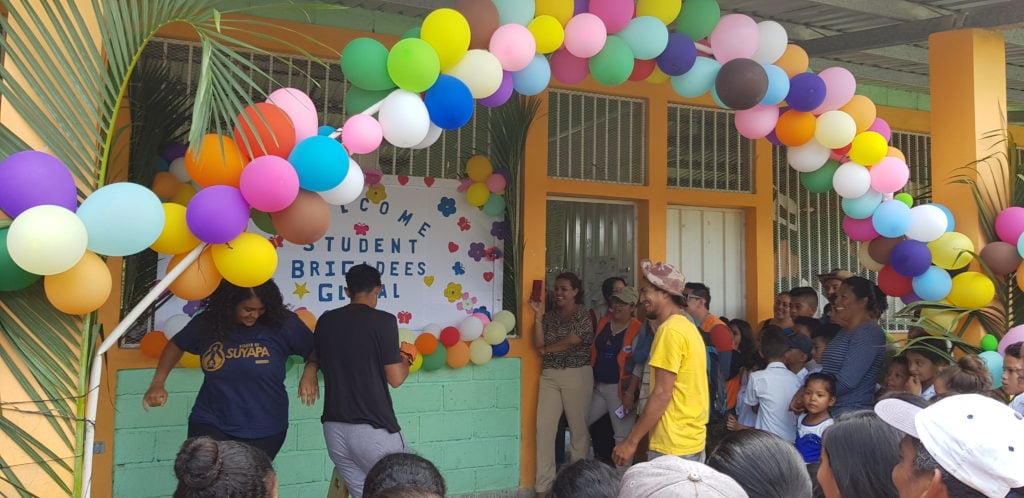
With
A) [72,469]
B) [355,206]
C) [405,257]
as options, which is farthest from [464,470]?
[72,469]

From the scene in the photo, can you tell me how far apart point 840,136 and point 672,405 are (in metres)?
1.76

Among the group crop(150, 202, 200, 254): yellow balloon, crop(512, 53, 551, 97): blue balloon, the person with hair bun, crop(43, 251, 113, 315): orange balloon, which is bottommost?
the person with hair bun

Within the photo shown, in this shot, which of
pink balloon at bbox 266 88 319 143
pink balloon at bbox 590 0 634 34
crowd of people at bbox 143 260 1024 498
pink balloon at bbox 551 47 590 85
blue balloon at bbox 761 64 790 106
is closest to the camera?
crowd of people at bbox 143 260 1024 498

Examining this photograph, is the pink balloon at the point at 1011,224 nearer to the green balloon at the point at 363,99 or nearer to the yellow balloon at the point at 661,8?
the yellow balloon at the point at 661,8

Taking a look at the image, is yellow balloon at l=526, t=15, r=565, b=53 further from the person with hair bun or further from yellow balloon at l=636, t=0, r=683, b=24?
the person with hair bun

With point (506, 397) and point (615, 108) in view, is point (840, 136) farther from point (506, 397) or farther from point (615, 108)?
point (506, 397)

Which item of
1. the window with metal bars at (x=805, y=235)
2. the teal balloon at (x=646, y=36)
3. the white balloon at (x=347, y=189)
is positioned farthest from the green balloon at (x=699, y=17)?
the window with metal bars at (x=805, y=235)

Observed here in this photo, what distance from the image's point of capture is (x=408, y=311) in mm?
5480

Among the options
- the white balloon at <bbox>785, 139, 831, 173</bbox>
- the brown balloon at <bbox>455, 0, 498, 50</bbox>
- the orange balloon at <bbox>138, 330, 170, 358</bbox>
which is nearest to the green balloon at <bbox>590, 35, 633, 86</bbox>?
the brown balloon at <bbox>455, 0, 498, 50</bbox>

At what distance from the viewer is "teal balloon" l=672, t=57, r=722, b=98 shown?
171 inches

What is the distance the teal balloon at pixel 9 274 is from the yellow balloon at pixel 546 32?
2.30 m

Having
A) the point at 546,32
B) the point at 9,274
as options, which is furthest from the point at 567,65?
the point at 9,274

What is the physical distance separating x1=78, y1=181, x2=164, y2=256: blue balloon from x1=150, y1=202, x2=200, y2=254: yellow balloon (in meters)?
0.20

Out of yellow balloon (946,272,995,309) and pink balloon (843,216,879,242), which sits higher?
pink balloon (843,216,879,242)
